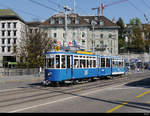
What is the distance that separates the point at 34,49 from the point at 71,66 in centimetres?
2550

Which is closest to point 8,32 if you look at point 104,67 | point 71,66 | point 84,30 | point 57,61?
point 84,30

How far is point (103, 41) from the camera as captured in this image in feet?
240

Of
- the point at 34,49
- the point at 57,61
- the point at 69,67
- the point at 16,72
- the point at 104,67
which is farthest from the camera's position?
the point at 34,49

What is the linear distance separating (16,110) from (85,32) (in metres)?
62.1

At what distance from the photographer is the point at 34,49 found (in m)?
44.9

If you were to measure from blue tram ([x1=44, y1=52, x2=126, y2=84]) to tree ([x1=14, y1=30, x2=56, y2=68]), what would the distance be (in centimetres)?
1870

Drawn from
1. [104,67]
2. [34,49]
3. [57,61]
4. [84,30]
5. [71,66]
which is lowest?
[104,67]

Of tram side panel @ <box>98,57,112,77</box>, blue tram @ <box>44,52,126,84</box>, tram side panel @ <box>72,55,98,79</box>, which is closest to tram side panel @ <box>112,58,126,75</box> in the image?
tram side panel @ <box>98,57,112,77</box>

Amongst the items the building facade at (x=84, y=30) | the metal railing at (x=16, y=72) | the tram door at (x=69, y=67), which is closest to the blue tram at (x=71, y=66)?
the tram door at (x=69, y=67)

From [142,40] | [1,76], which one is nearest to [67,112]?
[1,76]

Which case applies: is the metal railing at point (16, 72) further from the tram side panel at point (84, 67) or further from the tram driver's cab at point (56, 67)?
the tram driver's cab at point (56, 67)

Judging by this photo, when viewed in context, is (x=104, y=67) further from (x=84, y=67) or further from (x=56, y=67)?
(x=56, y=67)

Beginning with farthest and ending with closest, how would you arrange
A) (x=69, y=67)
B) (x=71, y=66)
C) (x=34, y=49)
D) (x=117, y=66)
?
(x=34, y=49), (x=117, y=66), (x=71, y=66), (x=69, y=67)

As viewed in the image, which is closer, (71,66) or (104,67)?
(71,66)
